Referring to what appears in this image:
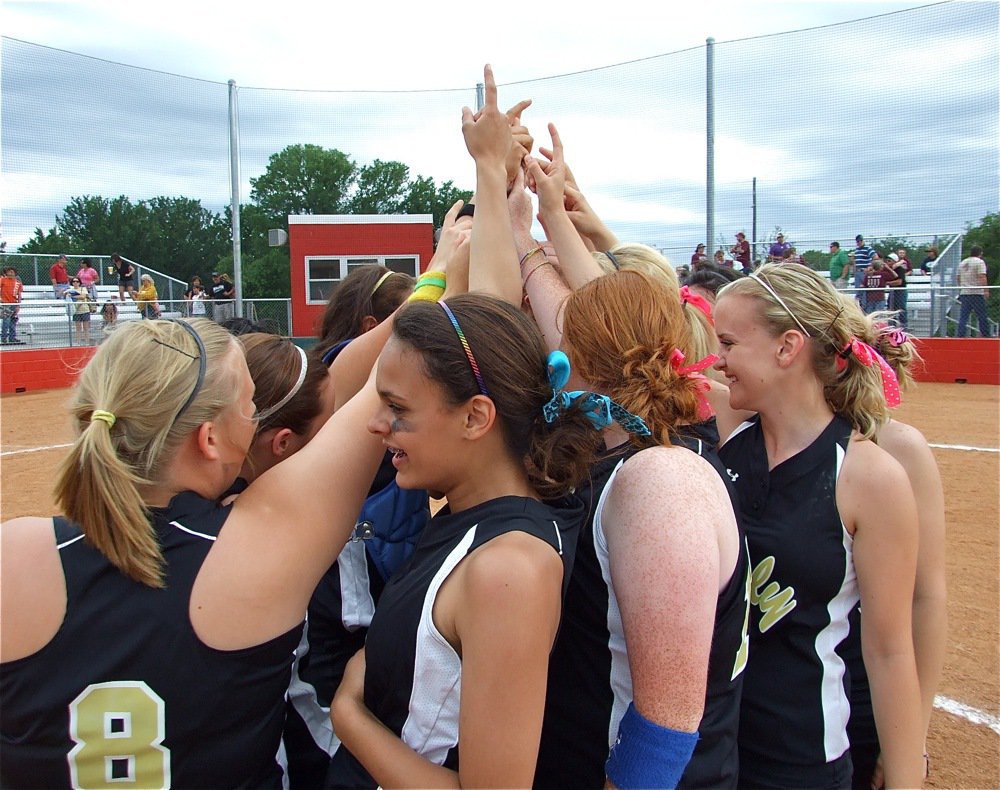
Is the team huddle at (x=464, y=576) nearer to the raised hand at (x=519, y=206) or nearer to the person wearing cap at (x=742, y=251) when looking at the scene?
the raised hand at (x=519, y=206)

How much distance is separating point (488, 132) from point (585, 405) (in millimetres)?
907

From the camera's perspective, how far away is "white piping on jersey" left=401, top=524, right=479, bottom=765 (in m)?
1.27

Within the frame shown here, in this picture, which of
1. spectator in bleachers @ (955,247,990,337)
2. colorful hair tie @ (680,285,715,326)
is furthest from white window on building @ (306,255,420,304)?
colorful hair tie @ (680,285,715,326)

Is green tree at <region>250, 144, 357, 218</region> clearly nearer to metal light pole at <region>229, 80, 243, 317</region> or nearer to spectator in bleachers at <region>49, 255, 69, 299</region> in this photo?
spectator in bleachers at <region>49, 255, 69, 299</region>

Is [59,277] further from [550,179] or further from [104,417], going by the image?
[104,417]

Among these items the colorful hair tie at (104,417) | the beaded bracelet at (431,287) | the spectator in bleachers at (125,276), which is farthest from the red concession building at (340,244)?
the colorful hair tie at (104,417)

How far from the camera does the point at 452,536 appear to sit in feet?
4.58

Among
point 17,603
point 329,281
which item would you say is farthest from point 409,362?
point 329,281

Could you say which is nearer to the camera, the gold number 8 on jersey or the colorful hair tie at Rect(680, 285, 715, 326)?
the gold number 8 on jersey

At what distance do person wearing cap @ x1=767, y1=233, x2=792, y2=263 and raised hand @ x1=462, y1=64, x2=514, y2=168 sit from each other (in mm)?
11391

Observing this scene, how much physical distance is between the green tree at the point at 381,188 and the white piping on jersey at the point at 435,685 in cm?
5359

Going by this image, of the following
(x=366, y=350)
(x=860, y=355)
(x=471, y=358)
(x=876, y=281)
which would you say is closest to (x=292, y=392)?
(x=366, y=350)

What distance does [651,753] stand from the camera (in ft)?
4.27

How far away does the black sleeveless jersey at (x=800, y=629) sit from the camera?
1738mm
